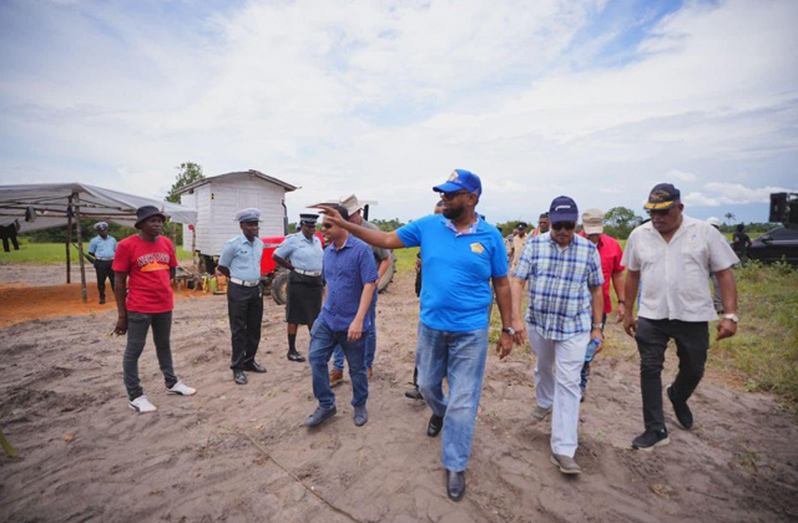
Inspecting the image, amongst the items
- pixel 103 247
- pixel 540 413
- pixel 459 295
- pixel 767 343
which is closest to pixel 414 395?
pixel 540 413

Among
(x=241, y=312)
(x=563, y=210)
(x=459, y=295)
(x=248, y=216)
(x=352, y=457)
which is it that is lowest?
(x=352, y=457)

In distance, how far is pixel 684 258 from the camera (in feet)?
10.0

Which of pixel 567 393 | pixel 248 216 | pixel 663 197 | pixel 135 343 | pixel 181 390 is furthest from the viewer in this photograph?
pixel 248 216

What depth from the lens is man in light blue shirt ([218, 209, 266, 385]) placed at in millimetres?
4586

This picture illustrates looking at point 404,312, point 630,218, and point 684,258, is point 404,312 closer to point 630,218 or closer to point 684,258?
point 684,258

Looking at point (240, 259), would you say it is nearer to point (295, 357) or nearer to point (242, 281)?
point (242, 281)

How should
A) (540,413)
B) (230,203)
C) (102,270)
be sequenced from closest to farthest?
(540,413) → (102,270) → (230,203)

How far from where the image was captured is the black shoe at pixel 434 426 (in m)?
3.40

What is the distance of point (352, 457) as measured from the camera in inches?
122

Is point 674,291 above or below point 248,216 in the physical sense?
below

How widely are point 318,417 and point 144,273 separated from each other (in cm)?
220

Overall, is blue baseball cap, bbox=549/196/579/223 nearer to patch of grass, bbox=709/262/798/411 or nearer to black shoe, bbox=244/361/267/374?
patch of grass, bbox=709/262/798/411

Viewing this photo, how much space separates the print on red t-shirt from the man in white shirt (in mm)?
4299

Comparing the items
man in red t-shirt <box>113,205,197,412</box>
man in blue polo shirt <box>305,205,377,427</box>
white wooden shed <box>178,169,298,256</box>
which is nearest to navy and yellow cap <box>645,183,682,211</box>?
man in blue polo shirt <box>305,205,377,427</box>
